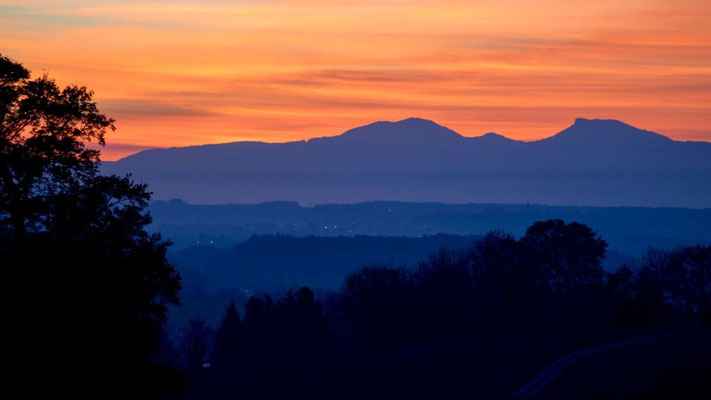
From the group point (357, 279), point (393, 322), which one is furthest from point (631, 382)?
point (357, 279)

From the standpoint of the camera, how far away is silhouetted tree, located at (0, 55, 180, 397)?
2364 cm

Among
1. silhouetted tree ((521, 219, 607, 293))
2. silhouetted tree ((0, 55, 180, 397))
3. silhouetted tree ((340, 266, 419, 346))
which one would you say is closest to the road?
silhouetted tree ((0, 55, 180, 397))

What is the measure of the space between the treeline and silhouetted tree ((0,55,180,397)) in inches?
2190

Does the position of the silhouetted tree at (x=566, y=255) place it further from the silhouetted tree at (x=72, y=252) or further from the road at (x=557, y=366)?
the silhouetted tree at (x=72, y=252)

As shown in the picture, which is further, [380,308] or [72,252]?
[380,308]

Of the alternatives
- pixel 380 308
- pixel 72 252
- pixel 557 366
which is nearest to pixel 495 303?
pixel 380 308

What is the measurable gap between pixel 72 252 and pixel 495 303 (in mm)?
68642

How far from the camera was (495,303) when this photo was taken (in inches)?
3565

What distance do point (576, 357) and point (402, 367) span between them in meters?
9.11

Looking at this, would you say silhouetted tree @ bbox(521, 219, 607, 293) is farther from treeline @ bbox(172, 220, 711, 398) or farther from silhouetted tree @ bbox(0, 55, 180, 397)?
silhouetted tree @ bbox(0, 55, 180, 397)

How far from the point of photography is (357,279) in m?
101

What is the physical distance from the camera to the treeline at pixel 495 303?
87.5 meters

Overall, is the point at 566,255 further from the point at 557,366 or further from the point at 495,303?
the point at 557,366

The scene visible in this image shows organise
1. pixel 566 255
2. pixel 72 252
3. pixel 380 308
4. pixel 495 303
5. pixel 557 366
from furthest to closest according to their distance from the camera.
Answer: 1. pixel 380 308
2. pixel 566 255
3. pixel 495 303
4. pixel 557 366
5. pixel 72 252
